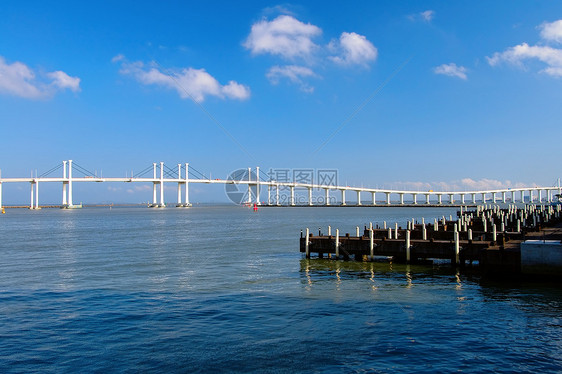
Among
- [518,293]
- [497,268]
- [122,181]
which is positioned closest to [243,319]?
[518,293]

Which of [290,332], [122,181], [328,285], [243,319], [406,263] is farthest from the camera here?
[122,181]

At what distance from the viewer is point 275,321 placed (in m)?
12.6

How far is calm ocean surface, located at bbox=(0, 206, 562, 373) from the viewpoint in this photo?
9.54 m

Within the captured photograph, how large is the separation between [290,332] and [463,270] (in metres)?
13.4

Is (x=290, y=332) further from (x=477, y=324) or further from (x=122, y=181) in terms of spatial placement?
(x=122, y=181)

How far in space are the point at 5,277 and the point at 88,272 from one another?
3607mm

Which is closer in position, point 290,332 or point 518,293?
point 290,332

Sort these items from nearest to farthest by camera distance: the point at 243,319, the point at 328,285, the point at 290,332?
the point at 290,332, the point at 243,319, the point at 328,285

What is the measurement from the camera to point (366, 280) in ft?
63.4

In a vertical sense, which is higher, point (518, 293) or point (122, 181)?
point (122, 181)

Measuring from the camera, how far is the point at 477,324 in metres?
12.2

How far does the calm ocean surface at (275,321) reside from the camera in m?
9.54

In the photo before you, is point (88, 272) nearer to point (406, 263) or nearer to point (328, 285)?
point (328, 285)

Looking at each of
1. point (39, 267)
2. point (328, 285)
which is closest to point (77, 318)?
point (328, 285)
